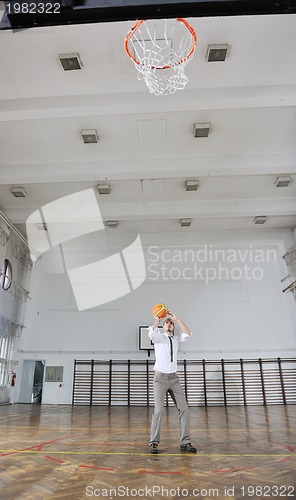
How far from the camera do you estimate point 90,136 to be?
8.46m

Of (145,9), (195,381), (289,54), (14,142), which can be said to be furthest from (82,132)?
(195,381)

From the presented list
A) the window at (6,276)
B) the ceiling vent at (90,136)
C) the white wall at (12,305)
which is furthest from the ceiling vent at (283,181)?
the window at (6,276)

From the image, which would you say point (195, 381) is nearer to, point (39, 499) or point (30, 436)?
point (30, 436)

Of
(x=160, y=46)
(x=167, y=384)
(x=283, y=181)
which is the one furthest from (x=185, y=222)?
(x=167, y=384)

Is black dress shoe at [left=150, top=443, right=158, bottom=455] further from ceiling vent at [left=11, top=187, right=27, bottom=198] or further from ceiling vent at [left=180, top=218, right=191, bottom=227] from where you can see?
ceiling vent at [left=180, top=218, right=191, bottom=227]

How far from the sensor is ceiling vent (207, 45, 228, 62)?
244 inches

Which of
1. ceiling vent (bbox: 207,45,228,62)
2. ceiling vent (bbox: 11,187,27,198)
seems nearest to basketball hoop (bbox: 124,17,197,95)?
ceiling vent (bbox: 207,45,228,62)

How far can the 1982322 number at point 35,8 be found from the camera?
2.40 meters

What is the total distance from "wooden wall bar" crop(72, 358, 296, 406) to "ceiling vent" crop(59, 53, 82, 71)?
11016mm

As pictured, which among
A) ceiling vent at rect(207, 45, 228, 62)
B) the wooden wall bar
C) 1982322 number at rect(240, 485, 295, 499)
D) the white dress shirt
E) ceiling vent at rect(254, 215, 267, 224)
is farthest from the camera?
the wooden wall bar

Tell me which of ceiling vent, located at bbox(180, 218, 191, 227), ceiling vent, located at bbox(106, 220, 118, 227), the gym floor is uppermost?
ceiling vent, located at bbox(180, 218, 191, 227)

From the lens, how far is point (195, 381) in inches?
548

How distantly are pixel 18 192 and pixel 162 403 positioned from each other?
8682mm

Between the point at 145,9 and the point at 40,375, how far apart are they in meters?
17.1
